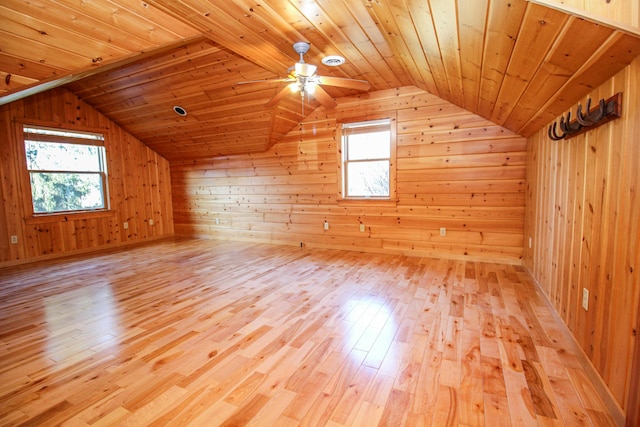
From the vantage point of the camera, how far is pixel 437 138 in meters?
4.21

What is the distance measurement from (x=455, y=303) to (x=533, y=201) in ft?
5.30

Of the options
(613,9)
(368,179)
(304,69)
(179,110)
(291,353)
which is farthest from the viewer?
(368,179)

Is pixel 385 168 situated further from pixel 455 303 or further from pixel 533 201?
pixel 455 303

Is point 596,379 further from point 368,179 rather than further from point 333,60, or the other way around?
point 368,179

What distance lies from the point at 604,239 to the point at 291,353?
1921mm

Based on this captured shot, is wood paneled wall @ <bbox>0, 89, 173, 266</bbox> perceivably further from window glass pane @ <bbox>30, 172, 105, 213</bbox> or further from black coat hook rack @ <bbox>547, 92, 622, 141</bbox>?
black coat hook rack @ <bbox>547, 92, 622, 141</bbox>

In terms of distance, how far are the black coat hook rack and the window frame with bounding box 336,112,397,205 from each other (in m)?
2.34

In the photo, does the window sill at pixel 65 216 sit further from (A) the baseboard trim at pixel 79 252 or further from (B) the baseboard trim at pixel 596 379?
(B) the baseboard trim at pixel 596 379

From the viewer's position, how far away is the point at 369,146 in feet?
15.7

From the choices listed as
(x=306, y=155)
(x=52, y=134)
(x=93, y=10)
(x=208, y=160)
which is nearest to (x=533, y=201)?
(x=306, y=155)

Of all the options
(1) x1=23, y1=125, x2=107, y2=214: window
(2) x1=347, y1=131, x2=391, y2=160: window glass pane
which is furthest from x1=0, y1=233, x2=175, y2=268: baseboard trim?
(2) x1=347, y1=131, x2=391, y2=160: window glass pane

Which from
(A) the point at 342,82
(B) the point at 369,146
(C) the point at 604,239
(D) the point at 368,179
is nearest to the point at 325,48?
(A) the point at 342,82

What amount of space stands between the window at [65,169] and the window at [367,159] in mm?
4571

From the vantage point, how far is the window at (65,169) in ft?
15.8
